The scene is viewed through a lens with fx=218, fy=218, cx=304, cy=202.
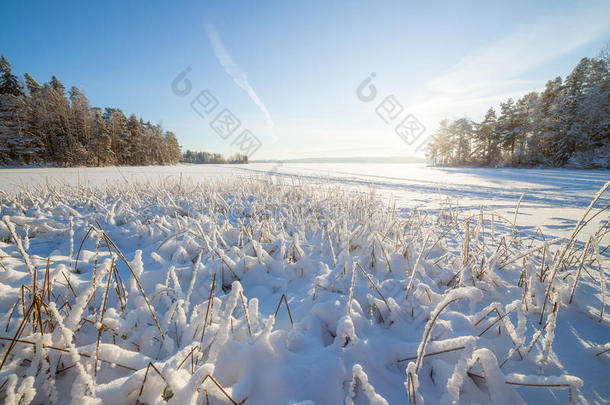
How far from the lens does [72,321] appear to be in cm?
84

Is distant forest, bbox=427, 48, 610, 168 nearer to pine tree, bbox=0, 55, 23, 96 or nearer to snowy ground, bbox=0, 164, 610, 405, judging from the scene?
snowy ground, bbox=0, 164, 610, 405

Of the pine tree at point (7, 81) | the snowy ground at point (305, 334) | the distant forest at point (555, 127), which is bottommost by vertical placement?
the snowy ground at point (305, 334)

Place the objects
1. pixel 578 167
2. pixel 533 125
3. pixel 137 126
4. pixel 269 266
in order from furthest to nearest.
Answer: pixel 137 126 < pixel 533 125 < pixel 578 167 < pixel 269 266

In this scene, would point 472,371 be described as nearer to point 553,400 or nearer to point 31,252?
point 553,400

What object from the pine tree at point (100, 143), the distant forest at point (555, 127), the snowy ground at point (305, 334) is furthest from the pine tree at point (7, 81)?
the distant forest at point (555, 127)

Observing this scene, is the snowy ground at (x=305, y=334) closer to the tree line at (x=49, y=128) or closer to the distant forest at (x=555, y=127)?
the distant forest at (x=555, y=127)

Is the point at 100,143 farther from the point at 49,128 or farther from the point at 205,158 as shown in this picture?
the point at 205,158

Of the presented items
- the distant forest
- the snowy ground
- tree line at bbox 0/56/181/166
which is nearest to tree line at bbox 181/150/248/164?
tree line at bbox 0/56/181/166

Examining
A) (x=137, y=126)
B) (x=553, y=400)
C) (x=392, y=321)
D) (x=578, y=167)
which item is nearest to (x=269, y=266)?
(x=392, y=321)

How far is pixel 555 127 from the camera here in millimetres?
22422

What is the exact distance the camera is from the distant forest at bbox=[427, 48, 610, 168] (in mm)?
19562

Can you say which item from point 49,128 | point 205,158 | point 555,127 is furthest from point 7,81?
point 555,127

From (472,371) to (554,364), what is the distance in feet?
1.33

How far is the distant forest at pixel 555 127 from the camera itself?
64.2 ft
